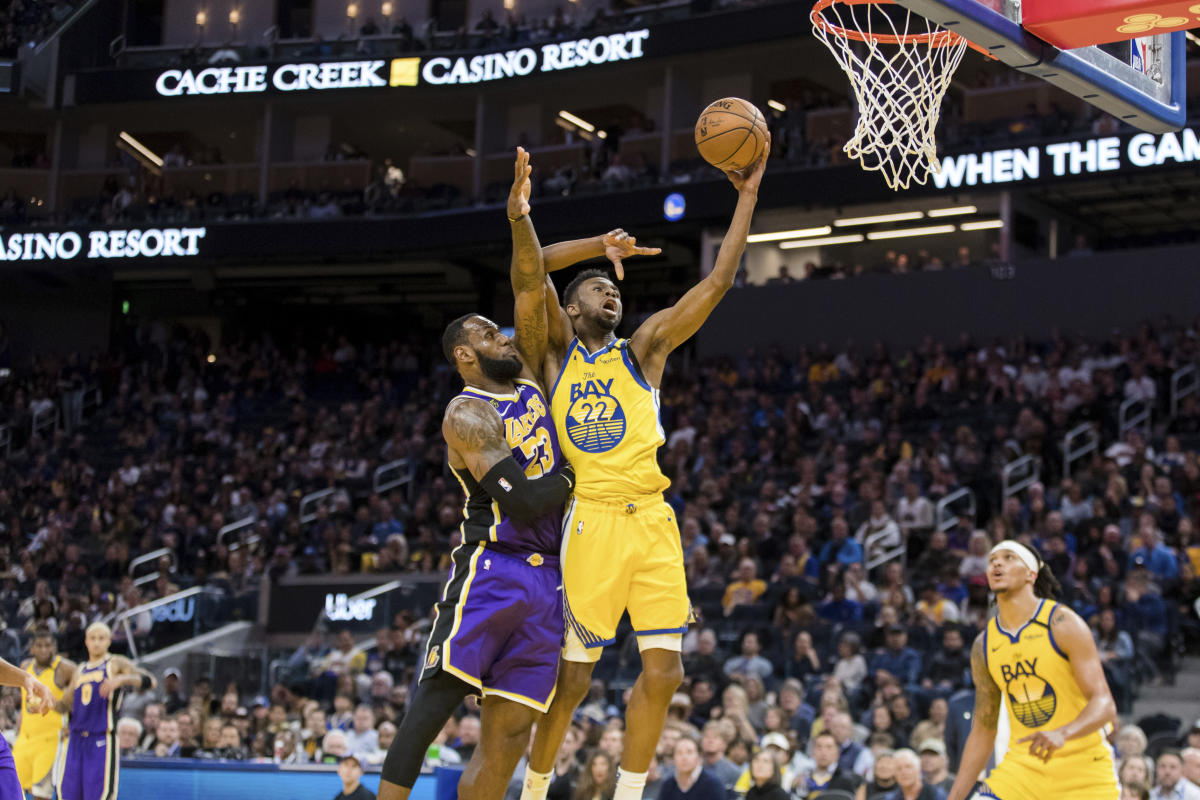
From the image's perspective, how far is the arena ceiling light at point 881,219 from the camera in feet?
76.3

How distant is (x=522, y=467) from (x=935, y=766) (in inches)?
201

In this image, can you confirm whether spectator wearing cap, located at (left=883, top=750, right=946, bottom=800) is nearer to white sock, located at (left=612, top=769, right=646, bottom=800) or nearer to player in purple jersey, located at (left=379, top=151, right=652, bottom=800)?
white sock, located at (left=612, top=769, right=646, bottom=800)

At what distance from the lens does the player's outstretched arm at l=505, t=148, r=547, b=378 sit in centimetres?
564

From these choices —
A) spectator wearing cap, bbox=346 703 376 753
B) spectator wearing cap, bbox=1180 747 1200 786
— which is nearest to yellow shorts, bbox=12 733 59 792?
spectator wearing cap, bbox=346 703 376 753

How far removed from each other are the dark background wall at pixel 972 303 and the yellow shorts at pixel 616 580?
16.7 metres

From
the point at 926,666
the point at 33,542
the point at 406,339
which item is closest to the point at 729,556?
the point at 926,666

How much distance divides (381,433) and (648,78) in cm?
878

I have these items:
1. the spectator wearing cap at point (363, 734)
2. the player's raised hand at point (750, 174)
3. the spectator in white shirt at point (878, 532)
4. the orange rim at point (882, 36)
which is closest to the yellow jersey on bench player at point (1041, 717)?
the player's raised hand at point (750, 174)

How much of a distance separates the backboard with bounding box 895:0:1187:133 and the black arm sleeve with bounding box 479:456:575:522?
241cm

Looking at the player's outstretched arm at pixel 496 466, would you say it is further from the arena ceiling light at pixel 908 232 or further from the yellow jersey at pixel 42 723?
the arena ceiling light at pixel 908 232

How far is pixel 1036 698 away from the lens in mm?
6203

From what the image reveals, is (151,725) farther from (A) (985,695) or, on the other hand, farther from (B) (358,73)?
(B) (358,73)

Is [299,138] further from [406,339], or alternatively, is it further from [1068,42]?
[1068,42]

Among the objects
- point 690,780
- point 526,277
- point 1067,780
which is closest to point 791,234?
point 690,780
